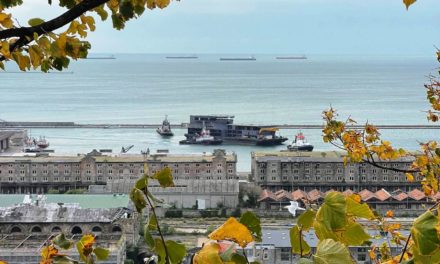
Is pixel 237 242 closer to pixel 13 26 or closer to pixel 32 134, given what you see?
pixel 13 26

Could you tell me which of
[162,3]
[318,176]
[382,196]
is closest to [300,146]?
[318,176]

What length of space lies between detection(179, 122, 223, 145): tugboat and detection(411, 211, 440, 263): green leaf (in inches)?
791

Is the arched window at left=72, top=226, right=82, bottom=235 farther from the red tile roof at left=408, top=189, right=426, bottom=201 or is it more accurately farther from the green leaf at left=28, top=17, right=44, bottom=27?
the green leaf at left=28, top=17, right=44, bottom=27

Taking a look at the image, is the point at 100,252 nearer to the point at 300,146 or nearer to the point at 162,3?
the point at 162,3

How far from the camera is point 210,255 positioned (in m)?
0.72

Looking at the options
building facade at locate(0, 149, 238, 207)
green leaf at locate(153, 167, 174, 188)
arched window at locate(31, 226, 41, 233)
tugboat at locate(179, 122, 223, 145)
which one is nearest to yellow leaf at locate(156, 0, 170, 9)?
green leaf at locate(153, 167, 174, 188)

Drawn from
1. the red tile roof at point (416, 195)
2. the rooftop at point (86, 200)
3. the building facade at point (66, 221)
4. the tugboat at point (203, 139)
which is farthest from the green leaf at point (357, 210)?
the tugboat at point (203, 139)

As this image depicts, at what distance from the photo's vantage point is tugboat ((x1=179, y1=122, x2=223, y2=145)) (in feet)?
68.5

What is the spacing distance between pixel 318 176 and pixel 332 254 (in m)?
13.2

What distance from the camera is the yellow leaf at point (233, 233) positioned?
2.37 feet

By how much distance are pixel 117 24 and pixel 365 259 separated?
667 cm

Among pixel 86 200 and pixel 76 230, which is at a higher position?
pixel 86 200

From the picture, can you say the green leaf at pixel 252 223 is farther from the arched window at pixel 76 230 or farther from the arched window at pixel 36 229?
the arched window at pixel 36 229

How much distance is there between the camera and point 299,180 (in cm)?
1370
